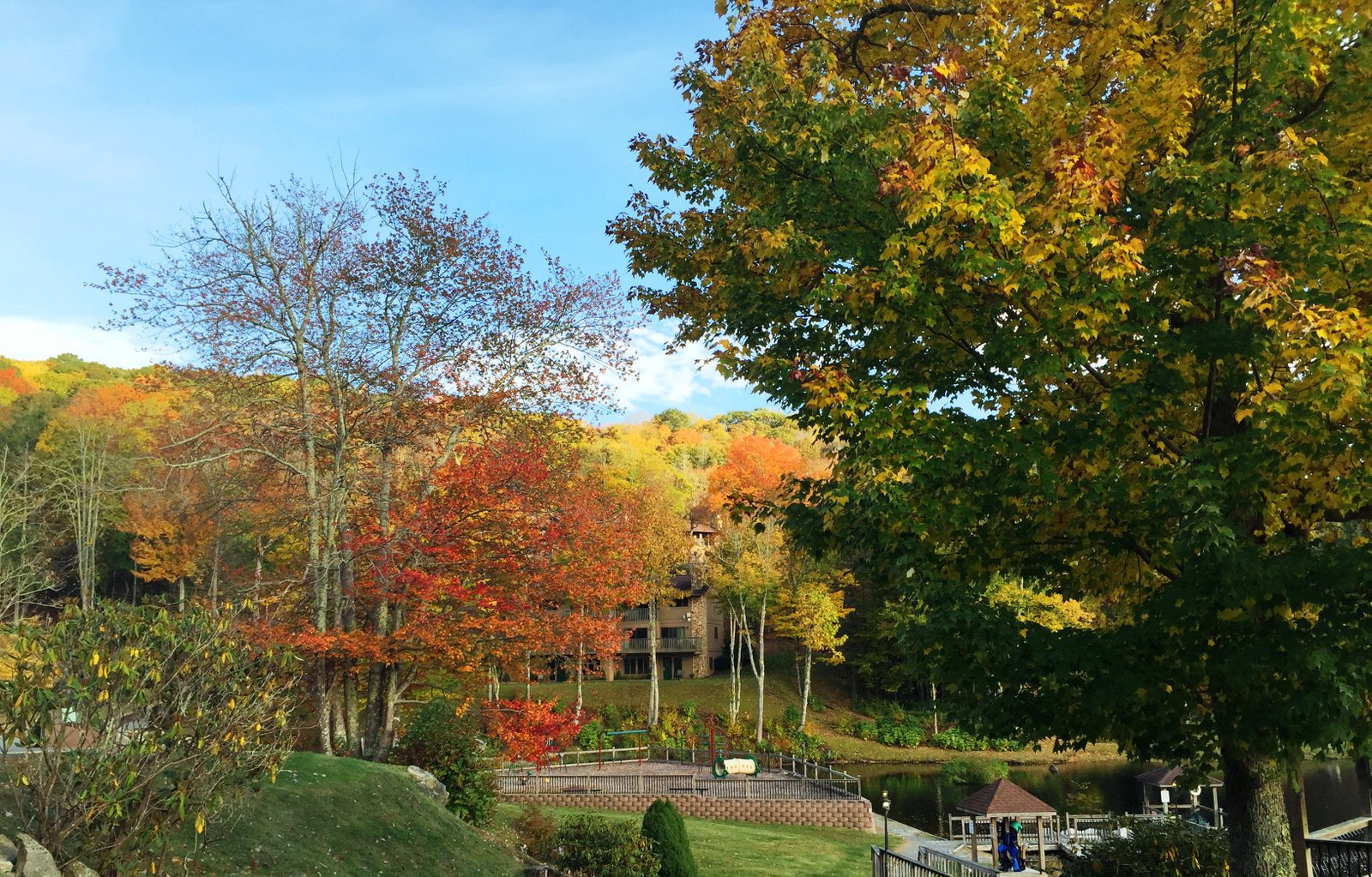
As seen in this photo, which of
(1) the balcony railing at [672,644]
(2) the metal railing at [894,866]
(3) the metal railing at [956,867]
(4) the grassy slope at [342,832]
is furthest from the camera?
(1) the balcony railing at [672,644]

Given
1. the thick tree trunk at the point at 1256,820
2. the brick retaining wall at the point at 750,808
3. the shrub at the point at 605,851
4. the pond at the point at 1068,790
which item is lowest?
the pond at the point at 1068,790

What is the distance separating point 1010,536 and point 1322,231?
143 inches

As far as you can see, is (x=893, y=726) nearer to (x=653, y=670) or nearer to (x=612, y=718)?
(x=653, y=670)

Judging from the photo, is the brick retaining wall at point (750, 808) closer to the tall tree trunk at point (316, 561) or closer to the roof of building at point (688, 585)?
the tall tree trunk at point (316, 561)

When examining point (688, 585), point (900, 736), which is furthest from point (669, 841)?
point (688, 585)

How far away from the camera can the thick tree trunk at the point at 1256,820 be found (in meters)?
9.23

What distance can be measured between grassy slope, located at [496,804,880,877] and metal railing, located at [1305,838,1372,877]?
35.8 feet

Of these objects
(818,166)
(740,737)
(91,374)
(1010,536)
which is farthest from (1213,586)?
(91,374)

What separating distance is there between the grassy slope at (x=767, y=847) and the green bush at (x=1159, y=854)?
7.44 meters

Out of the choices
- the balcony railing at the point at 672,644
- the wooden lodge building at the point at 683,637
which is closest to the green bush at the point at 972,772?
the wooden lodge building at the point at 683,637

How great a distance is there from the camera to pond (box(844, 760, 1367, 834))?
3619 cm

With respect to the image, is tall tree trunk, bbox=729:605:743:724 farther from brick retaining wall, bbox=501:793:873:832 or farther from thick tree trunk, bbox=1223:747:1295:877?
thick tree trunk, bbox=1223:747:1295:877

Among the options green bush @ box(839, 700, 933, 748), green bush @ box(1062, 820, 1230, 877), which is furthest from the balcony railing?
green bush @ box(1062, 820, 1230, 877)

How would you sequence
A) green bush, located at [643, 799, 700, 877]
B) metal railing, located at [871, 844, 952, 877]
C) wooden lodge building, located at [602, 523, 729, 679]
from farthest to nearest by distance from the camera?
wooden lodge building, located at [602, 523, 729, 679] < green bush, located at [643, 799, 700, 877] < metal railing, located at [871, 844, 952, 877]
